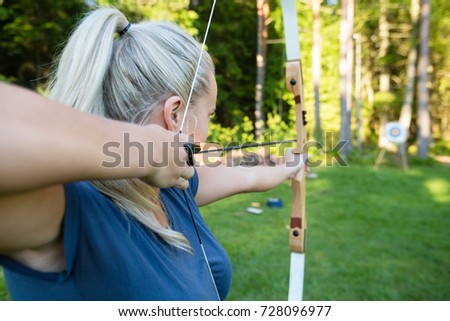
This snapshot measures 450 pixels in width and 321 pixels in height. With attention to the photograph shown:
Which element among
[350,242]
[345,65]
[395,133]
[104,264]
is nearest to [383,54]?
[345,65]

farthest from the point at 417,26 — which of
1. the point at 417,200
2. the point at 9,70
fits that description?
the point at 9,70

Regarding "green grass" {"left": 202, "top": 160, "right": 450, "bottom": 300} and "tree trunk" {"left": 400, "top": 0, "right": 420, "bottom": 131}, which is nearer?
"green grass" {"left": 202, "top": 160, "right": 450, "bottom": 300}

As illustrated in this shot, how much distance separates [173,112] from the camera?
0.67 m

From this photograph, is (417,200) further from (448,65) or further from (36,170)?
(448,65)

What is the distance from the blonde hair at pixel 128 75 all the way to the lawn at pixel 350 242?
1298mm

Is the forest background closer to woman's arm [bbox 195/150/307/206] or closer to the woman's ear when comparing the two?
woman's arm [bbox 195/150/307/206]

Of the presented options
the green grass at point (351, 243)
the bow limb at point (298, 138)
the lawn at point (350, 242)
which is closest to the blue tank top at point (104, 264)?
the bow limb at point (298, 138)

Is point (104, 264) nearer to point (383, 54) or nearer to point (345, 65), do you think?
point (345, 65)

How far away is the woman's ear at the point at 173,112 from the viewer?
0.66 meters

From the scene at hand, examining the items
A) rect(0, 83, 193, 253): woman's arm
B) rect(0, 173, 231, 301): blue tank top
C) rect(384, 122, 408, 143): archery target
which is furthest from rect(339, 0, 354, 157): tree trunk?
rect(0, 83, 193, 253): woman's arm

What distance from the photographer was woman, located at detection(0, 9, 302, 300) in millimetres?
334

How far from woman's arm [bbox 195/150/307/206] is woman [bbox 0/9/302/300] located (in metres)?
0.18

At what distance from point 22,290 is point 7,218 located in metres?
0.17

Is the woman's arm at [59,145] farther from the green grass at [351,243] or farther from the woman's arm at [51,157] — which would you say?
the green grass at [351,243]
